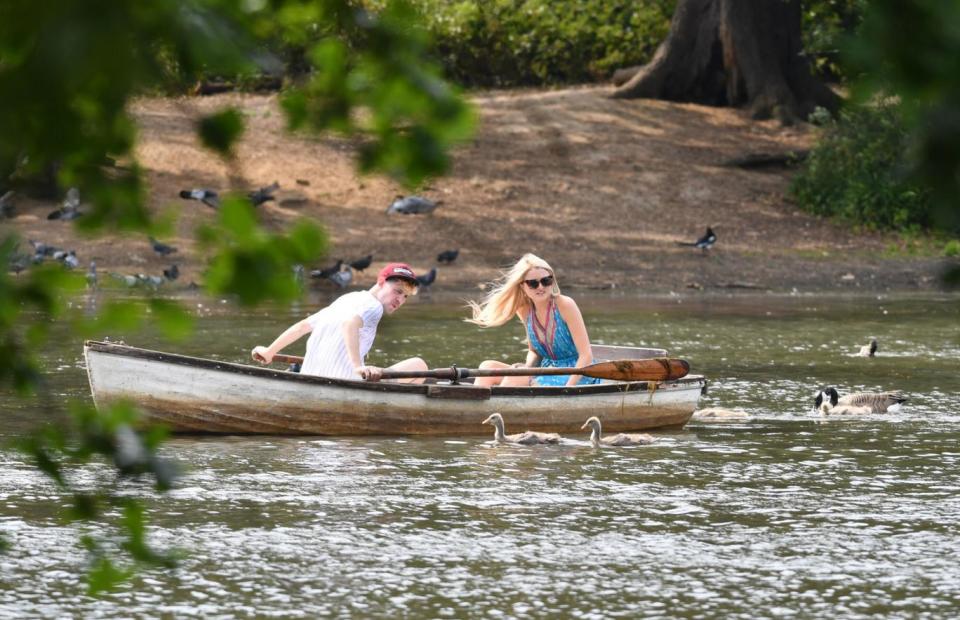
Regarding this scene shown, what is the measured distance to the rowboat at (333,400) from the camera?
38.6ft

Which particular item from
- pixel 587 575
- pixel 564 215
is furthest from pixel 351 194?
pixel 587 575

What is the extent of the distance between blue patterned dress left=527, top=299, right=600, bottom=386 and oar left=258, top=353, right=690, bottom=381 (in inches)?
13.7

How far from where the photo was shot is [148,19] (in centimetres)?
302

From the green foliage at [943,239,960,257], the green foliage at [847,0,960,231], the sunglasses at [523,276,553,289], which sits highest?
the green foliage at [847,0,960,231]

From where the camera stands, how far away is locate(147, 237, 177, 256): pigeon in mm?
24859

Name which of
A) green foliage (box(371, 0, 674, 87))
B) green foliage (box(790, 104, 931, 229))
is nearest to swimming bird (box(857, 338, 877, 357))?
green foliage (box(790, 104, 931, 229))

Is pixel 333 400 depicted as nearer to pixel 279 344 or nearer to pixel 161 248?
pixel 279 344

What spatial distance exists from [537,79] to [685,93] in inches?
154

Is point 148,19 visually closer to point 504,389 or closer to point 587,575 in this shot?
point 587,575

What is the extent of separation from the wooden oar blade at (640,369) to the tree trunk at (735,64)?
799 inches

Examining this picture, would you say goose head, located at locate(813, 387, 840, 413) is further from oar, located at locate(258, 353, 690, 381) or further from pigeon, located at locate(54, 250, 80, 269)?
pigeon, located at locate(54, 250, 80, 269)

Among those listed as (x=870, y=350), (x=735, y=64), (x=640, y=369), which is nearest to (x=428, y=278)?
(x=870, y=350)

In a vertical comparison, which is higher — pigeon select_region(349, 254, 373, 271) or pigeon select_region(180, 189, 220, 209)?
pigeon select_region(180, 189, 220, 209)

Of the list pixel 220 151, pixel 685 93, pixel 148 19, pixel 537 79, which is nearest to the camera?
pixel 148 19
